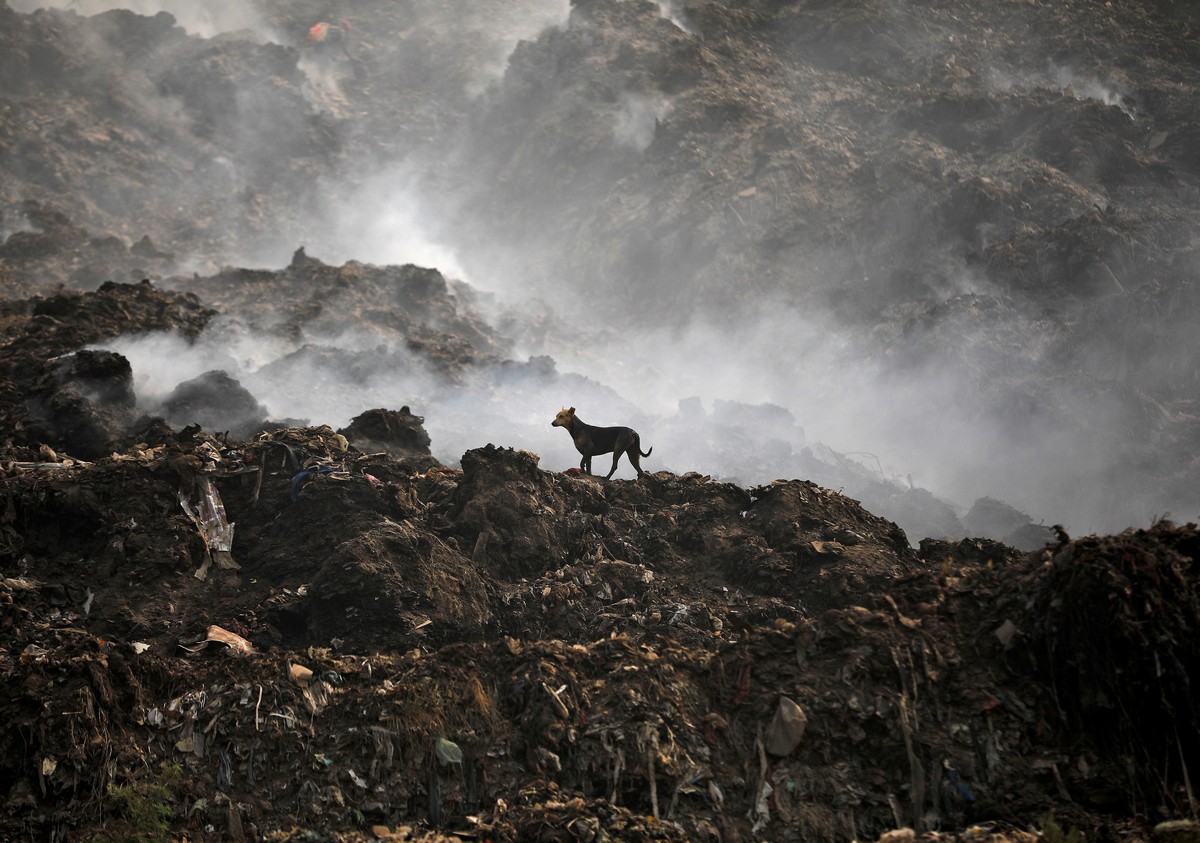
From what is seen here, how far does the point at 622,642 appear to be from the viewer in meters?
7.53

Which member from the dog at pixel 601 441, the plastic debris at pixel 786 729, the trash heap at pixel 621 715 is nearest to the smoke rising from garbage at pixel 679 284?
the dog at pixel 601 441

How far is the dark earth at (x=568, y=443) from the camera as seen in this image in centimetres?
637

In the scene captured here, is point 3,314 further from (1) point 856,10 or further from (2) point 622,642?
(1) point 856,10

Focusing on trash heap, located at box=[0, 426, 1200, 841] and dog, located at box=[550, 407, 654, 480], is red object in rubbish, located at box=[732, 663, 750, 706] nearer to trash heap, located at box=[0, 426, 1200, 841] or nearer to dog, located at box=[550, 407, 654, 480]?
trash heap, located at box=[0, 426, 1200, 841]

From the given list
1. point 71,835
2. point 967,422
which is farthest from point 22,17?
point 71,835

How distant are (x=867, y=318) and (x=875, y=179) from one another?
5.77 meters

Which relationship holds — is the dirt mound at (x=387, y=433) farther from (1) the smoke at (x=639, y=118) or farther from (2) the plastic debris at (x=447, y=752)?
(1) the smoke at (x=639, y=118)

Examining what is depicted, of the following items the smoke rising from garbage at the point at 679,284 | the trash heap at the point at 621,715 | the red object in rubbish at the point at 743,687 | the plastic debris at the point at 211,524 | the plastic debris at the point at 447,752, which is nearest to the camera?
the trash heap at the point at 621,715

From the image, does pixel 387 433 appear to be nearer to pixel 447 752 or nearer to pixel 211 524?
pixel 211 524

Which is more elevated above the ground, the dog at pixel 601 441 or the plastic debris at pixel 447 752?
the dog at pixel 601 441

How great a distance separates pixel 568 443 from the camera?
19.1 m

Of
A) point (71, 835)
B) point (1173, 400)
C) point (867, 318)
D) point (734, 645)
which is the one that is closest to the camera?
point (71, 835)

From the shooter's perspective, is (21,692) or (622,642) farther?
(622,642)

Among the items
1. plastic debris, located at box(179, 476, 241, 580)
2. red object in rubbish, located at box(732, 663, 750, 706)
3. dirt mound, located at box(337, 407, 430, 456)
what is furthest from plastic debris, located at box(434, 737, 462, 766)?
dirt mound, located at box(337, 407, 430, 456)
